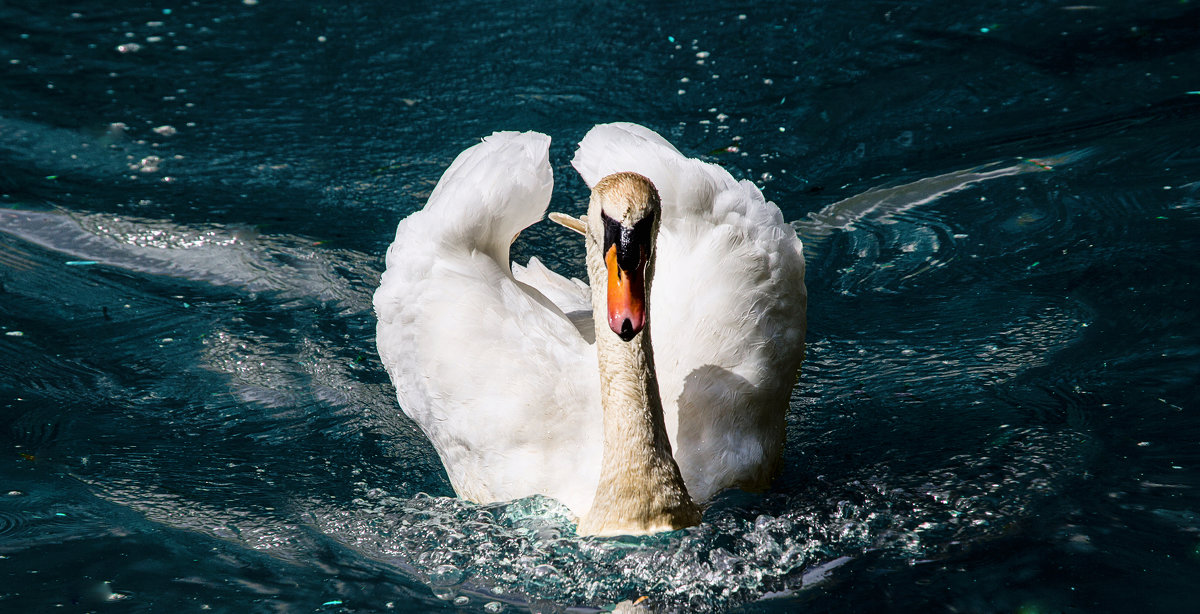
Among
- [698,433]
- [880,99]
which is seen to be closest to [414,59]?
[880,99]

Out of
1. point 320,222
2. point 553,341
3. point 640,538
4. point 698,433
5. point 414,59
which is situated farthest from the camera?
point 414,59

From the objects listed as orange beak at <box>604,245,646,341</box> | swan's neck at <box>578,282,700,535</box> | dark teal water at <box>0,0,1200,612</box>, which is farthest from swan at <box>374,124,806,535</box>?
orange beak at <box>604,245,646,341</box>

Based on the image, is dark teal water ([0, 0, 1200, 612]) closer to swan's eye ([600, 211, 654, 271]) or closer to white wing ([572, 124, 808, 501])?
white wing ([572, 124, 808, 501])

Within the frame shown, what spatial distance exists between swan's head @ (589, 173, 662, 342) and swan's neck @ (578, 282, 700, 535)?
0.81ft

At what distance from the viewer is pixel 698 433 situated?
386 centimetres

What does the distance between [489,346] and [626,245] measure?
1070mm

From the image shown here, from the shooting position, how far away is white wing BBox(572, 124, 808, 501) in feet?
12.7

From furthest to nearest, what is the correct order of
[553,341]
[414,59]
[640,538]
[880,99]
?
[414,59]
[880,99]
[553,341]
[640,538]

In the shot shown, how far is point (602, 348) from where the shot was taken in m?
3.58

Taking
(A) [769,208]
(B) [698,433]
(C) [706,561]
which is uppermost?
(A) [769,208]

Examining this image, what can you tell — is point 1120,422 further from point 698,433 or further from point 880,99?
point 880,99

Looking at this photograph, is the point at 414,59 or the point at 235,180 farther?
the point at 414,59

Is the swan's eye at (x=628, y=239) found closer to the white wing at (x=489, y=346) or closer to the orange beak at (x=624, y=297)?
the orange beak at (x=624, y=297)

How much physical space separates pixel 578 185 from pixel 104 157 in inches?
115
